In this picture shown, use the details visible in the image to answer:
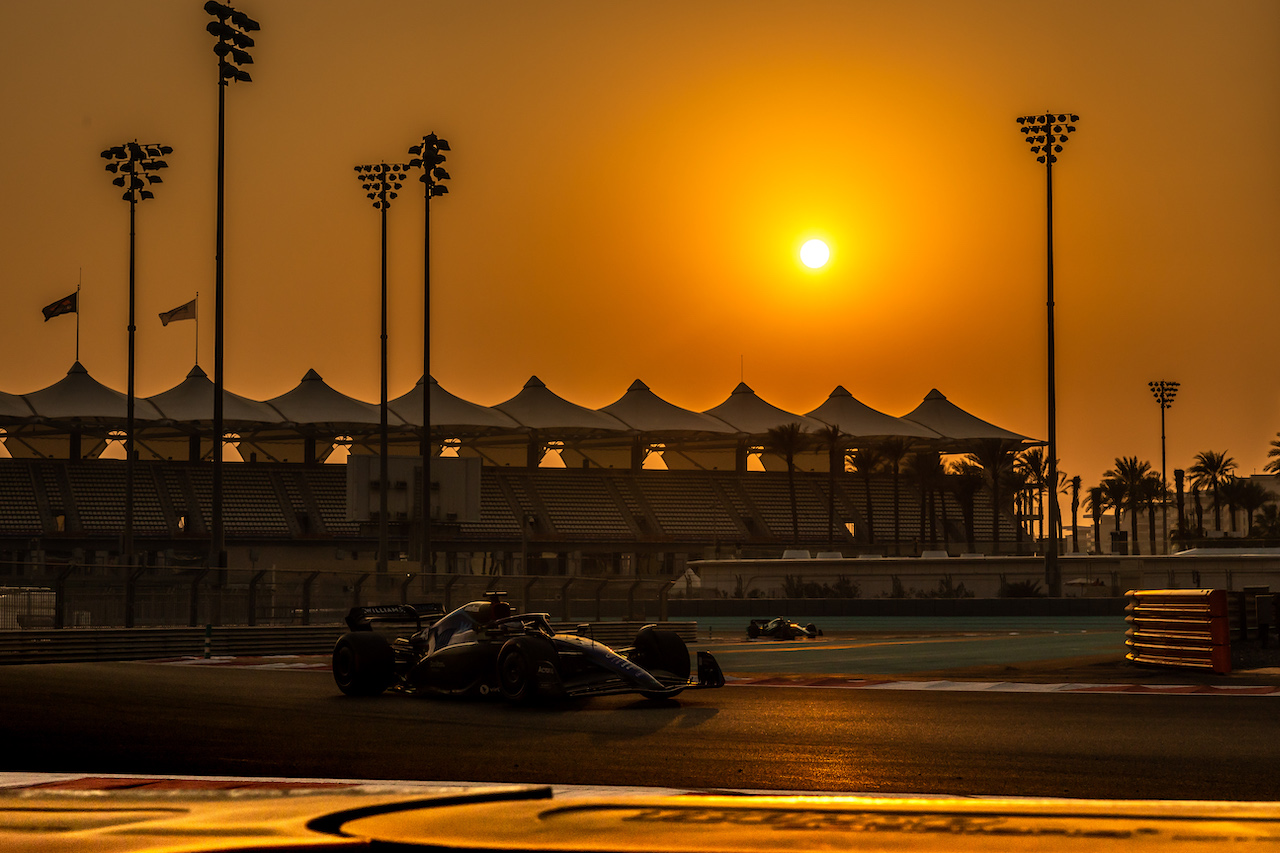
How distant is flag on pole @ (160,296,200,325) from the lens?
175ft

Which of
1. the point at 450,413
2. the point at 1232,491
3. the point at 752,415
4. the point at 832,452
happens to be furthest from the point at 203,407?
the point at 1232,491

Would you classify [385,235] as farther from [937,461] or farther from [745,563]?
[937,461]

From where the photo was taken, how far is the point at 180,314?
5347 cm

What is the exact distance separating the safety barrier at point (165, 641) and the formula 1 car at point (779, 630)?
8301 mm

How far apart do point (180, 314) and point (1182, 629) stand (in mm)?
41905

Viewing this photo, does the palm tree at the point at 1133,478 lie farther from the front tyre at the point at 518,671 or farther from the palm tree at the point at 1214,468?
the front tyre at the point at 518,671

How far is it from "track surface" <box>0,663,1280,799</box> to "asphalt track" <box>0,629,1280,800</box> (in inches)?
1.0

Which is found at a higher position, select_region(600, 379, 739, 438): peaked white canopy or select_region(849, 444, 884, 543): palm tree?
select_region(600, 379, 739, 438): peaked white canopy

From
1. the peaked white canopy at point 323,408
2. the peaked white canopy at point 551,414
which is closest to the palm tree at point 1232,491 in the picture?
the peaked white canopy at point 551,414

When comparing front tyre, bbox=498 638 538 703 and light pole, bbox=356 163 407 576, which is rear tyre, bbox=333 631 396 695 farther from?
light pole, bbox=356 163 407 576

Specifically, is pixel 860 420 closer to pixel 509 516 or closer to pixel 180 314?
pixel 509 516

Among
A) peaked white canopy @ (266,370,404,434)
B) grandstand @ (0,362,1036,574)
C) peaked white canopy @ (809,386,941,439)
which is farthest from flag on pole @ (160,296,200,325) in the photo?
peaked white canopy @ (809,386,941,439)

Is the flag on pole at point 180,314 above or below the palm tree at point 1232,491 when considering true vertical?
above

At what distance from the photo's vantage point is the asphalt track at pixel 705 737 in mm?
9438
